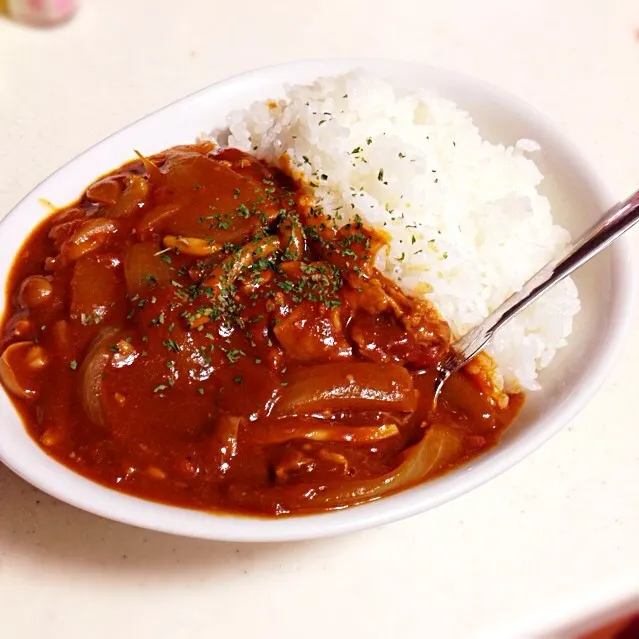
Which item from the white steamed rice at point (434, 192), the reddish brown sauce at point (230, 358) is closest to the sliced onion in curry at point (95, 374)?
the reddish brown sauce at point (230, 358)

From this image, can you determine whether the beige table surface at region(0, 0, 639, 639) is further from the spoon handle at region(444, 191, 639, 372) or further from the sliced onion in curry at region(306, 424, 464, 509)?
the spoon handle at region(444, 191, 639, 372)

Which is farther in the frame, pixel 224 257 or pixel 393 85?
pixel 393 85

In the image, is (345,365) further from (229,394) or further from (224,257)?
(224,257)

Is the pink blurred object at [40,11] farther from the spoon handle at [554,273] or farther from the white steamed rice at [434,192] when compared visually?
the spoon handle at [554,273]

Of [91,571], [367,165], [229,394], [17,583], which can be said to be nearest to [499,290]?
[367,165]

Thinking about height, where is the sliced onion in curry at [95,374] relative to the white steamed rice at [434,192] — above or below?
below

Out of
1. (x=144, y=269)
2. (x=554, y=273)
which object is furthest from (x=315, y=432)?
(x=554, y=273)
